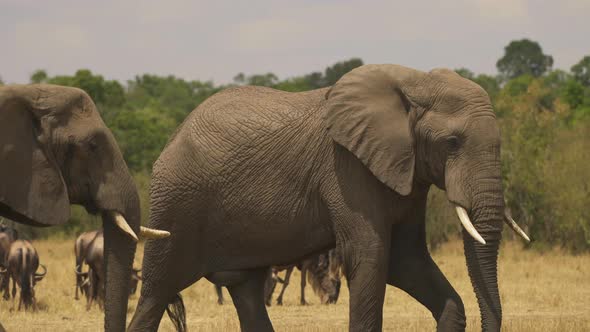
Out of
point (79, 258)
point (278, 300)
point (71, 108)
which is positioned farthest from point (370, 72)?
point (79, 258)

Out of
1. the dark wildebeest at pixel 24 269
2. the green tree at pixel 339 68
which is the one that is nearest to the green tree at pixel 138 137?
the dark wildebeest at pixel 24 269

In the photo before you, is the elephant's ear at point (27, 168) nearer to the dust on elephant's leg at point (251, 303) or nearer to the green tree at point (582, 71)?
the dust on elephant's leg at point (251, 303)

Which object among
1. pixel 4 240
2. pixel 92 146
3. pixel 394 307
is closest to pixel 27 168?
pixel 92 146

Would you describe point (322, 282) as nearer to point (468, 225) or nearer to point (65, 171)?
point (468, 225)

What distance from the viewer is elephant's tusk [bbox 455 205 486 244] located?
8.38 metres

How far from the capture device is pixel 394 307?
1600cm

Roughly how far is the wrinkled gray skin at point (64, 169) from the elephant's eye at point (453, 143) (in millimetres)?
2251

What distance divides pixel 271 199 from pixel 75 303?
30.6ft

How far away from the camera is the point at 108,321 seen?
7.58 metres

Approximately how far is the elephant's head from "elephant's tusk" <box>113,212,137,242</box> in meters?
1.97

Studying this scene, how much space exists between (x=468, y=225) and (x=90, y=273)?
31.7 feet

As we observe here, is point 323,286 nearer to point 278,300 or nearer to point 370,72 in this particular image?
point 278,300

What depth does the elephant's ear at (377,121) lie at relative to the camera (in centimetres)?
883

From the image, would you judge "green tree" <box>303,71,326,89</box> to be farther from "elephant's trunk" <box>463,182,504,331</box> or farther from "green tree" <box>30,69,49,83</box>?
"elephant's trunk" <box>463,182,504,331</box>
